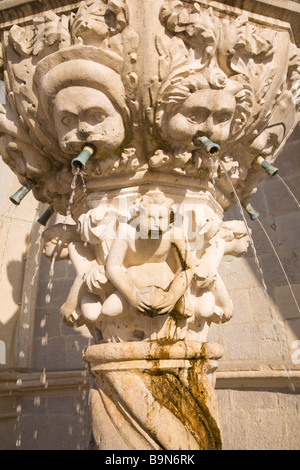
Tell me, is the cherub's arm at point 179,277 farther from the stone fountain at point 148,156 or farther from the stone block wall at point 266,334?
the stone block wall at point 266,334

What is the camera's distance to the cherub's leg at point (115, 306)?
1.57 metres

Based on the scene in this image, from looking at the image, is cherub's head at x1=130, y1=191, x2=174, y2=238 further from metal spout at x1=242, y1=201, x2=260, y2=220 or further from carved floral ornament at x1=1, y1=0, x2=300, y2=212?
metal spout at x1=242, y1=201, x2=260, y2=220

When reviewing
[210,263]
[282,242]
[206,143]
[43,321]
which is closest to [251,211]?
[210,263]

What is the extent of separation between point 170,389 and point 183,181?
72 centimetres

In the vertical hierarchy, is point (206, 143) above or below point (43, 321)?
below

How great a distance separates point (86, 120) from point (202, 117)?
14.9 inches

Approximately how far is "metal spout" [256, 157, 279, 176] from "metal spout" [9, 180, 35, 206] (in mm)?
878

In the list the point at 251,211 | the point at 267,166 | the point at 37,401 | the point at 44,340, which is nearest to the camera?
the point at 267,166

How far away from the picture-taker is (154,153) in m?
1.65

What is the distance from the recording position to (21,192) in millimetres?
1803

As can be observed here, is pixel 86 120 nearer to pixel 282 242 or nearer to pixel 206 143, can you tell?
pixel 206 143

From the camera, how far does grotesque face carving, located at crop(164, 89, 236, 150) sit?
1518 millimetres

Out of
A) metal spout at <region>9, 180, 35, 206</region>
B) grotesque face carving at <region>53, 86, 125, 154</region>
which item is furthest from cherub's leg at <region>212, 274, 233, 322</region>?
metal spout at <region>9, 180, 35, 206</region>

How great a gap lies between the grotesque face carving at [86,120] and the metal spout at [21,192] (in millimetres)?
307
